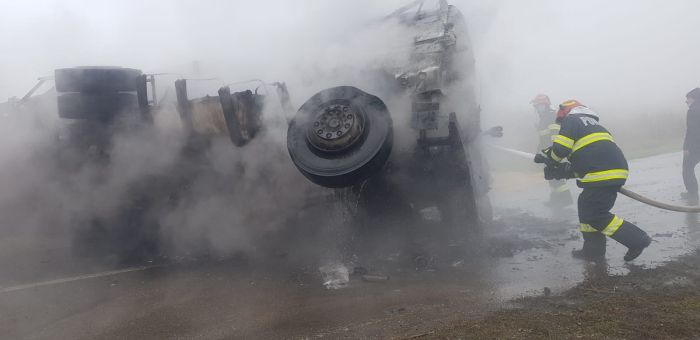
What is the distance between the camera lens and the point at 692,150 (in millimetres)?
6977

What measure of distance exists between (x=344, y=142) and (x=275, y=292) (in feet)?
4.18

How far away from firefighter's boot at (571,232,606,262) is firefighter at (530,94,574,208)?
2.69 meters

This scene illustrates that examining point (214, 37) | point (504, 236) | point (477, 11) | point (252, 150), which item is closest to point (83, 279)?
point (252, 150)

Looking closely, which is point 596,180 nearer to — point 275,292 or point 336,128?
point 336,128

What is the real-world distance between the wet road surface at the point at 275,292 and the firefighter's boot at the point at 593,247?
0.12 m

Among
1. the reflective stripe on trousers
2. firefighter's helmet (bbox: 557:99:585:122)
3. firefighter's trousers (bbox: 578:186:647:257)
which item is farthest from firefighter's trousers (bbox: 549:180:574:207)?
the reflective stripe on trousers

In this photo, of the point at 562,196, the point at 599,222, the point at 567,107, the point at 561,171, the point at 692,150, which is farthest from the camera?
the point at 562,196

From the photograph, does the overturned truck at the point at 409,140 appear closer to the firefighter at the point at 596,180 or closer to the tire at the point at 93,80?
the firefighter at the point at 596,180

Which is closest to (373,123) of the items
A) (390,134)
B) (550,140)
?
(390,134)

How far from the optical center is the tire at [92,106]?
17.0ft

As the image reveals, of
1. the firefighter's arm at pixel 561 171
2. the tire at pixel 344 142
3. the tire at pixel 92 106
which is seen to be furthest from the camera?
the tire at pixel 92 106

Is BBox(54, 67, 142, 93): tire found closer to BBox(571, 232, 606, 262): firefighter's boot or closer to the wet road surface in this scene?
the wet road surface

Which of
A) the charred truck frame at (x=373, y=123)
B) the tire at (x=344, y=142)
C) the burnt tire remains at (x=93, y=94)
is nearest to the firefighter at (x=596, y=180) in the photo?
the charred truck frame at (x=373, y=123)

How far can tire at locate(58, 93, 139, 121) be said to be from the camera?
5172 mm
